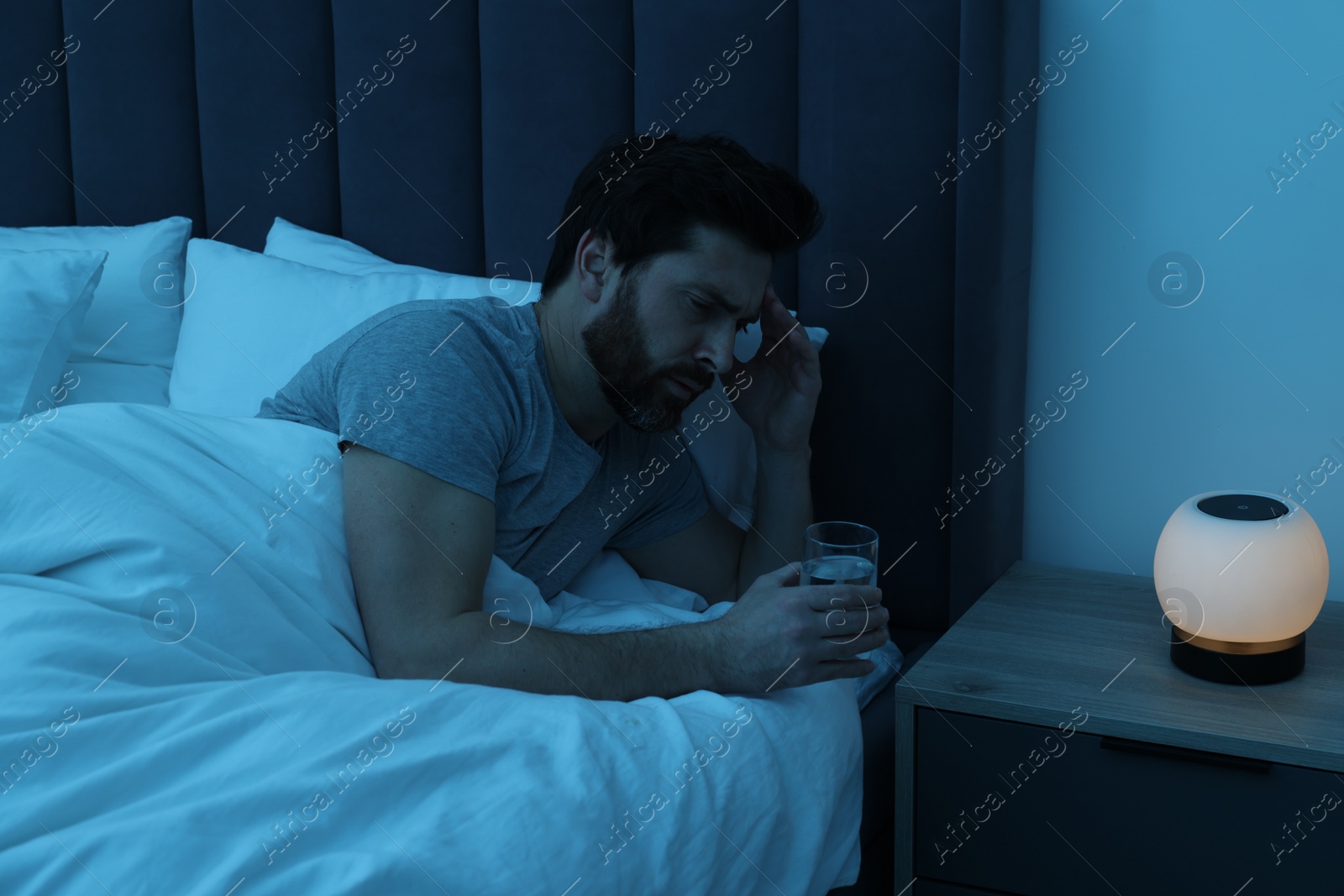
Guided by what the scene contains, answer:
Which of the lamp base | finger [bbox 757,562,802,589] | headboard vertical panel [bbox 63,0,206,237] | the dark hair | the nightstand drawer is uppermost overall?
headboard vertical panel [bbox 63,0,206,237]

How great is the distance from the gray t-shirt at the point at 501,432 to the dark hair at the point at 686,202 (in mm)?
146

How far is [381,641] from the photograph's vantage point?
1.00 m

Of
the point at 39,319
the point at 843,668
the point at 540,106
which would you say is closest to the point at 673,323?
the point at 843,668

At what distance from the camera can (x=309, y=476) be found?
104cm

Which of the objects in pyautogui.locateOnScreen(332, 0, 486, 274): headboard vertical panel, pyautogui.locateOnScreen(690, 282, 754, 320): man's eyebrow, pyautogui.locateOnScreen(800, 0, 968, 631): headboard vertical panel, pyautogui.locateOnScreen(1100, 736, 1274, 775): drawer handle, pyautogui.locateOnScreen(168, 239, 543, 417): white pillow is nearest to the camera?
pyautogui.locateOnScreen(1100, 736, 1274, 775): drawer handle

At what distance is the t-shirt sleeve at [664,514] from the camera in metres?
1.36

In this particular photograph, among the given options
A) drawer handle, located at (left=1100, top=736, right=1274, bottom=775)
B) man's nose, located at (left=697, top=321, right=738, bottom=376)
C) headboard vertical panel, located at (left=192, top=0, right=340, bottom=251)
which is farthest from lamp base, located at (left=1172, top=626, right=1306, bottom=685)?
headboard vertical panel, located at (left=192, top=0, right=340, bottom=251)

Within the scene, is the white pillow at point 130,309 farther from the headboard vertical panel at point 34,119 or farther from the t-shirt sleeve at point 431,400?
the t-shirt sleeve at point 431,400

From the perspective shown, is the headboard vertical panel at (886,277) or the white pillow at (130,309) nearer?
the headboard vertical panel at (886,277)

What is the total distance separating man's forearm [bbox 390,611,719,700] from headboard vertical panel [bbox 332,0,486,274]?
810mm

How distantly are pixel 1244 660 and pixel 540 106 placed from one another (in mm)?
1133

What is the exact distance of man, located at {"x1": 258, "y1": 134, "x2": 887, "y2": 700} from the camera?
1007 millimetres

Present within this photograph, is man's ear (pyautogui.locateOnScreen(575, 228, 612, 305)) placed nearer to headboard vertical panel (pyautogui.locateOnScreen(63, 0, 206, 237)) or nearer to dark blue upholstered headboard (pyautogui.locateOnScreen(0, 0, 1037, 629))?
dark blue upholstered headboard (pyautogui.locateOnScreen(0, 0, 1037, 629))

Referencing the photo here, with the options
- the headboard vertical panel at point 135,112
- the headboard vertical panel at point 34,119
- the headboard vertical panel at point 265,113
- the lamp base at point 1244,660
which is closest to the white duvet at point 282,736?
the lamp base at point 1244,660
